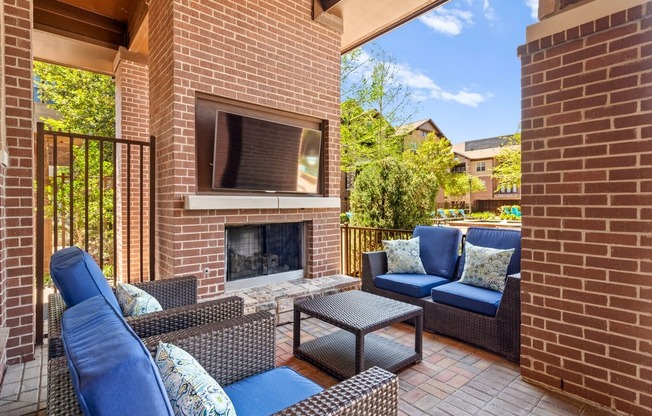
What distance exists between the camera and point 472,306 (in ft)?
9.52

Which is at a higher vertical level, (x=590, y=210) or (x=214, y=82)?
(x=214, y=82)

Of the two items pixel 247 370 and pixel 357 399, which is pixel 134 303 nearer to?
pixel 247 370

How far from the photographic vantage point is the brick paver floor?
2045 mm

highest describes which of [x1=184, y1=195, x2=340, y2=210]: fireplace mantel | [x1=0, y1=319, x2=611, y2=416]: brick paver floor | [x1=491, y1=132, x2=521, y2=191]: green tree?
[x1=491, y1=132, x2=521, y2=191]: green tree

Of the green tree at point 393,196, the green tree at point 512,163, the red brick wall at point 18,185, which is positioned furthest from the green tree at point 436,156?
the red brick wall at point 18,185

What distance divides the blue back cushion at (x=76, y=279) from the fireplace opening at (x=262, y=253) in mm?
1919

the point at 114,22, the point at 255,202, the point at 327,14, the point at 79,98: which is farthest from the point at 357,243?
the point at 79,98

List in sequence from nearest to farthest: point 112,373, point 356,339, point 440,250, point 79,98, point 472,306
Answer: point 112,373 → point 356,339 → point 472,306 → point 440,250 → point 79,98

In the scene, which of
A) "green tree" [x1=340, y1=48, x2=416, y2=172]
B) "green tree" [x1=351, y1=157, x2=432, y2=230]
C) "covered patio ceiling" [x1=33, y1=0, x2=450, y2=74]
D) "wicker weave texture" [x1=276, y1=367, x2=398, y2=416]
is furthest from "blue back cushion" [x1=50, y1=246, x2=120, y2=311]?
"green tree" [x1=340, y1=48, x2=416, y2=172]

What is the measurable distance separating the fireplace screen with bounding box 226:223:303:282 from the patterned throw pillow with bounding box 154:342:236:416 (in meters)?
2.48

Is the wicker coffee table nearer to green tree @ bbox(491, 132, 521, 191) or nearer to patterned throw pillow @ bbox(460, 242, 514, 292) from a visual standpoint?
patterned throw pillow @ bbox(460, 242, 514, 292)

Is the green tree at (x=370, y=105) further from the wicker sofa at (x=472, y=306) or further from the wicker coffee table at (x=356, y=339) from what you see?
the wicker coffee table at (x=356, y=339)

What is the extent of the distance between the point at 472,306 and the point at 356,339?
122 centimetres

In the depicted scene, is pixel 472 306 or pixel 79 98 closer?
pixel 472 306
